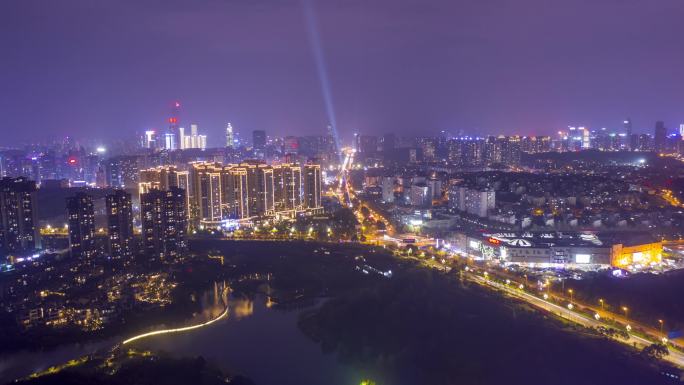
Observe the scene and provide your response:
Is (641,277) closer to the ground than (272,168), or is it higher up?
closer to the ground

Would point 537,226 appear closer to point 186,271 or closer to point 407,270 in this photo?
point 407,270

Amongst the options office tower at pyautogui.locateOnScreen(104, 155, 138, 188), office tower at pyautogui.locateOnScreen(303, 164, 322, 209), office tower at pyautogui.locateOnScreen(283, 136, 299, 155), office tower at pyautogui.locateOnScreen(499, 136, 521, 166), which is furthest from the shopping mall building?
office tower at pyautogui.locateOnScreen(283, 136, 299, 155)

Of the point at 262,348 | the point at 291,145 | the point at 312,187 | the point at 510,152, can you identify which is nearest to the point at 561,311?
the point at 262,348

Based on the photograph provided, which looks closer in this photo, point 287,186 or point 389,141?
point 287,186

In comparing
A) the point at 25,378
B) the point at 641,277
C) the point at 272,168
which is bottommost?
the point at 25,378

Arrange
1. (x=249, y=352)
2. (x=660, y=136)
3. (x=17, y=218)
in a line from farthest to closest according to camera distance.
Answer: (x=660, y=136)
(x=17, y=218)
(x=249, y=352)

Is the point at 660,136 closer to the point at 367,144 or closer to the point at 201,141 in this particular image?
the point at 367,144

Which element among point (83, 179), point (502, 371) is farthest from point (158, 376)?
point (83, 179)
